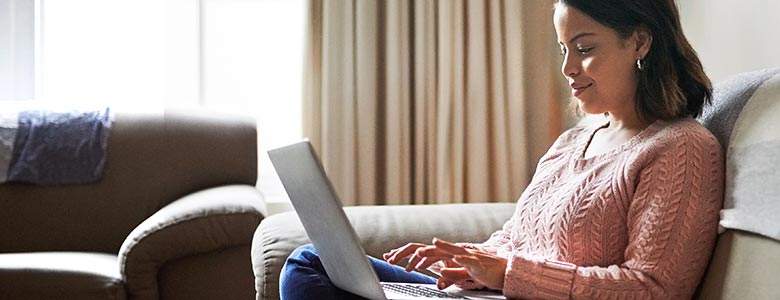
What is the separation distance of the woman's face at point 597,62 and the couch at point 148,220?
1192 mm

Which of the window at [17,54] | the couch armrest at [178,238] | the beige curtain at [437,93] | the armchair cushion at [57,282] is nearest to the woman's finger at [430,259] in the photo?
the couch armrest at [178,238]

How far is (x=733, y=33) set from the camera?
192cm

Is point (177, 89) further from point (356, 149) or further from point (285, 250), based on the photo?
point (285, 250)

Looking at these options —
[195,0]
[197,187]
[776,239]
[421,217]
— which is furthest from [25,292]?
[776,239]

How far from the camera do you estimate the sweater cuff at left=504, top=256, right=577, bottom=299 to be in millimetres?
1445

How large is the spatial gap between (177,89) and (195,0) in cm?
34

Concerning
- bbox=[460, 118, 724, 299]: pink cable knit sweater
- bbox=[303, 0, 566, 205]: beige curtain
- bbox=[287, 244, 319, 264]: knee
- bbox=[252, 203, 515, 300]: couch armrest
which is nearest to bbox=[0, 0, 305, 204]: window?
bbox=[303, 0, 566, 205]: beige curtain

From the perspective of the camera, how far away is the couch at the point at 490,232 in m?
1.30

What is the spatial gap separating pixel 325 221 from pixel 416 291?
214mm

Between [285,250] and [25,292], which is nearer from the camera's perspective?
[285,250]

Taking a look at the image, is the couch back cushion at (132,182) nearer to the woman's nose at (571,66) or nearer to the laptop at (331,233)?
the laptop at (331,233)

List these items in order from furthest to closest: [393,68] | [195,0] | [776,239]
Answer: [195,0], [393,68], [776,239]

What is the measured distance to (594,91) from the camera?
1.61 meters

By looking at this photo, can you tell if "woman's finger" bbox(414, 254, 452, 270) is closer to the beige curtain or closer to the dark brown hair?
the dark brown hair
